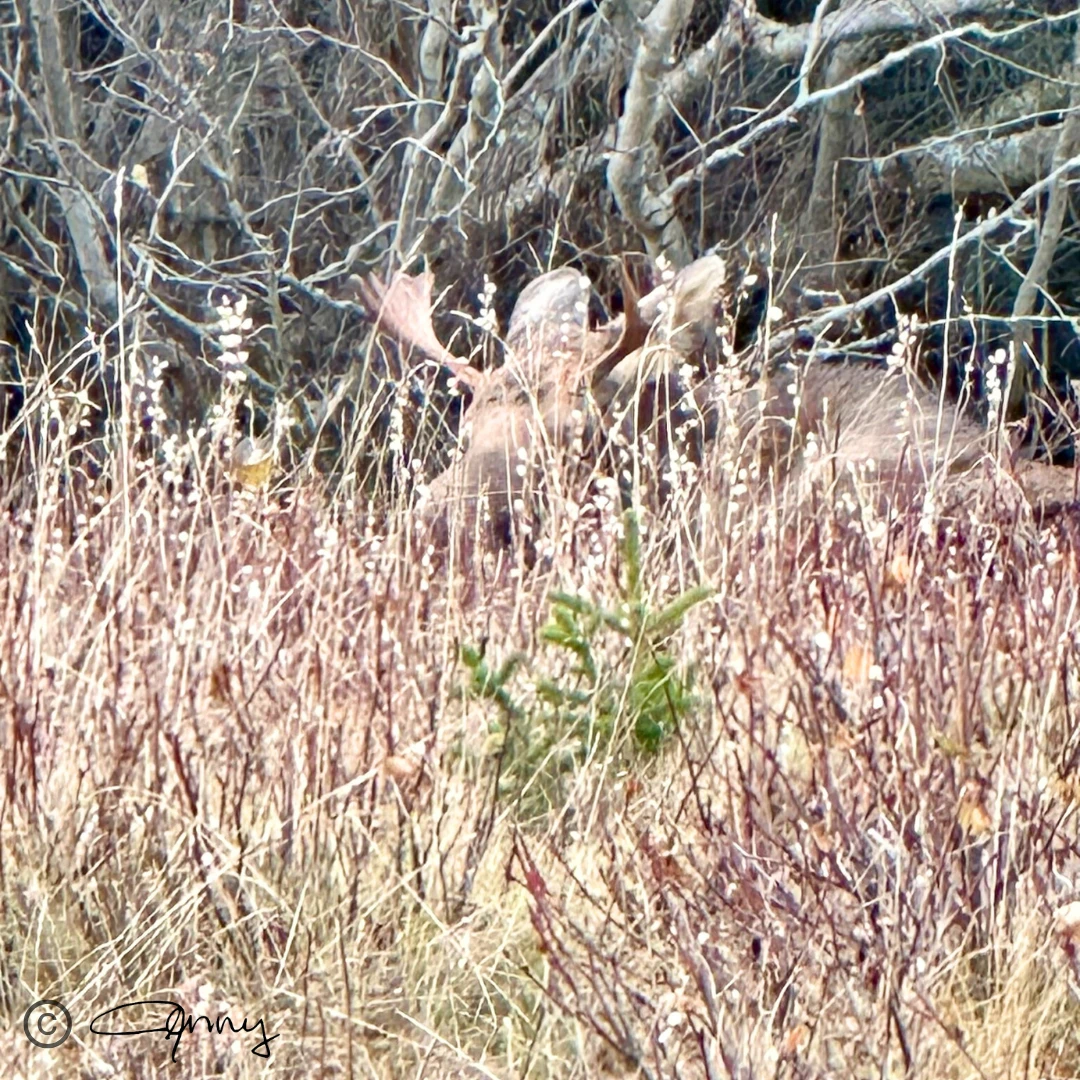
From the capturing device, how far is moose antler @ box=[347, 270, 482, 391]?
18.2ft

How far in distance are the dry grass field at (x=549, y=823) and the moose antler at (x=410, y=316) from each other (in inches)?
72.5

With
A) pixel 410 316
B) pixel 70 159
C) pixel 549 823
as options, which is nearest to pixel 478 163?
pixel 410 316

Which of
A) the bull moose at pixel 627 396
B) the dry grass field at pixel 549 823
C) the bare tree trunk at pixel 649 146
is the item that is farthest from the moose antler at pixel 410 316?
the dry grass field at pixel 549 823

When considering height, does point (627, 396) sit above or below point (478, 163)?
below

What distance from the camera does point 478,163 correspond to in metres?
6.96

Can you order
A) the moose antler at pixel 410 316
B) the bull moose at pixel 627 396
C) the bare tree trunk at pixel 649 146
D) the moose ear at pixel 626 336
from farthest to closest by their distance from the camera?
the bare tree trunk at pixel 649 146 → the moose antler at pixel 410 316 → the moose ear at pixel 626 336 → the bull moose at pixel 627 396

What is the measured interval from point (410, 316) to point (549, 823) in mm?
2926

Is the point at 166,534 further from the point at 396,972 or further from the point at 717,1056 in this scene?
the point at 717,1056

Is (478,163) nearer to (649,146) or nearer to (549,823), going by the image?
(649,146)
